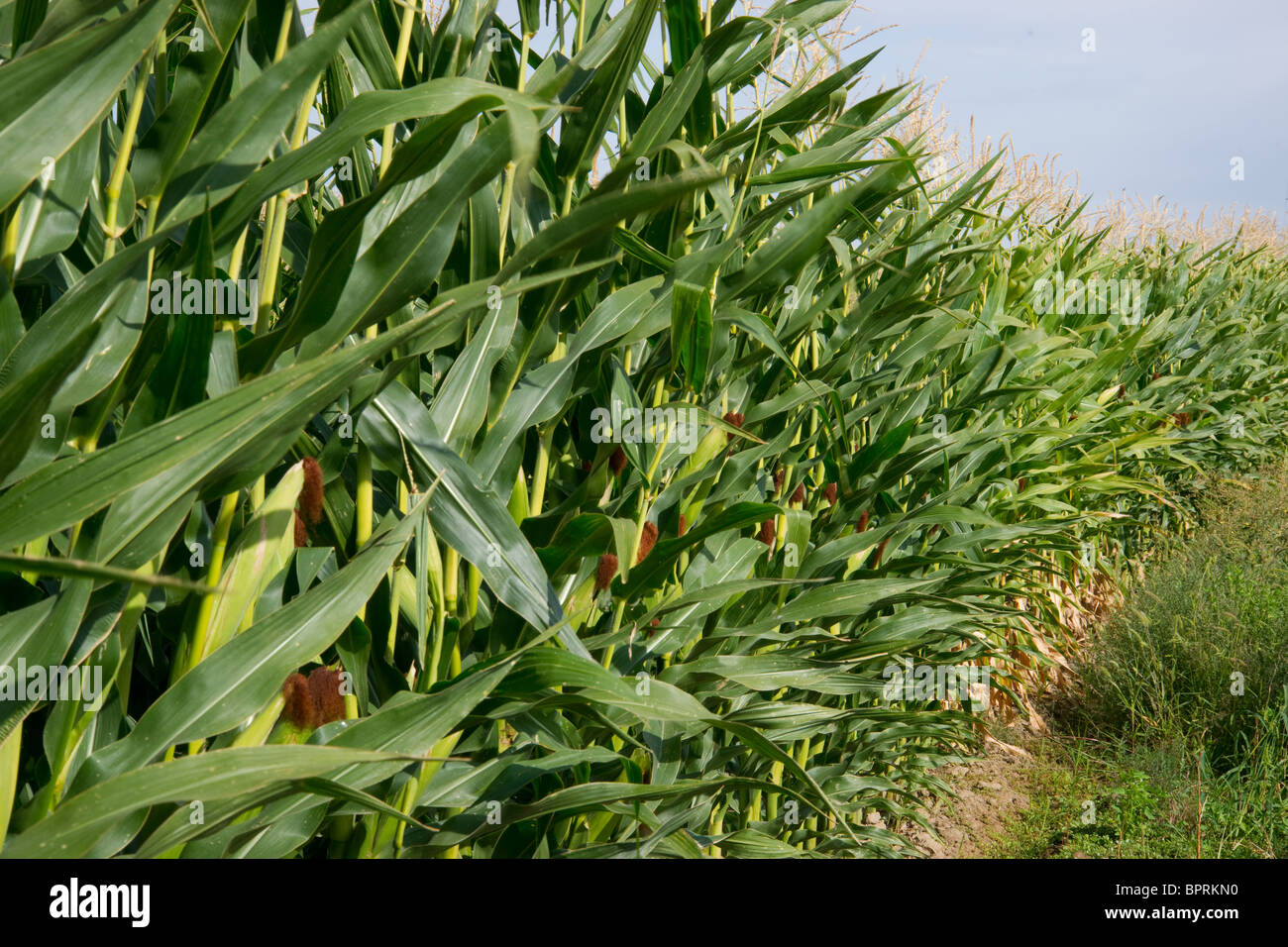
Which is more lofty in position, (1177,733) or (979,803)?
(1177,733)

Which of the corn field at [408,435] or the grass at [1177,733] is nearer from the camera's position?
the corn field at [408,435]

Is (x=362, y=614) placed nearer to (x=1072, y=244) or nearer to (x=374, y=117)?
(x=374, y=117)

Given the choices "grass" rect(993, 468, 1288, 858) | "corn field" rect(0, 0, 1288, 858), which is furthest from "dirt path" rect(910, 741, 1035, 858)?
"corn field" rect(0, 0, 1288, 858)

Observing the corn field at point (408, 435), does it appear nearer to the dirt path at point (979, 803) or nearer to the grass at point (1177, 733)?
the dirt path at point (979, 803)

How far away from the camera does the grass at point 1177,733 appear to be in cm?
259

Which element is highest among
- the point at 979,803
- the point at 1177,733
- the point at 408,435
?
the point at 408,435

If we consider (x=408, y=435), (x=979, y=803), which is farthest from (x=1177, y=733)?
(x=408, y=435)

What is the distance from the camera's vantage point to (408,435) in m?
0.87

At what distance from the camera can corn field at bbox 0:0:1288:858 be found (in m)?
0.60

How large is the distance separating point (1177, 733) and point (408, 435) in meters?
3.02

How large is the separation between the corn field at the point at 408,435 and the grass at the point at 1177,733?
1.46 m

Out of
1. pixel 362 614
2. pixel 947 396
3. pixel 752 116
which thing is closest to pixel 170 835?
pixel 362 614

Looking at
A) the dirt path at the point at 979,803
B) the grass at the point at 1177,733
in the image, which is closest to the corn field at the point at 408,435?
the dirt path at the point at 979,803

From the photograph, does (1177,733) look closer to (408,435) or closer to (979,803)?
(979,803)
